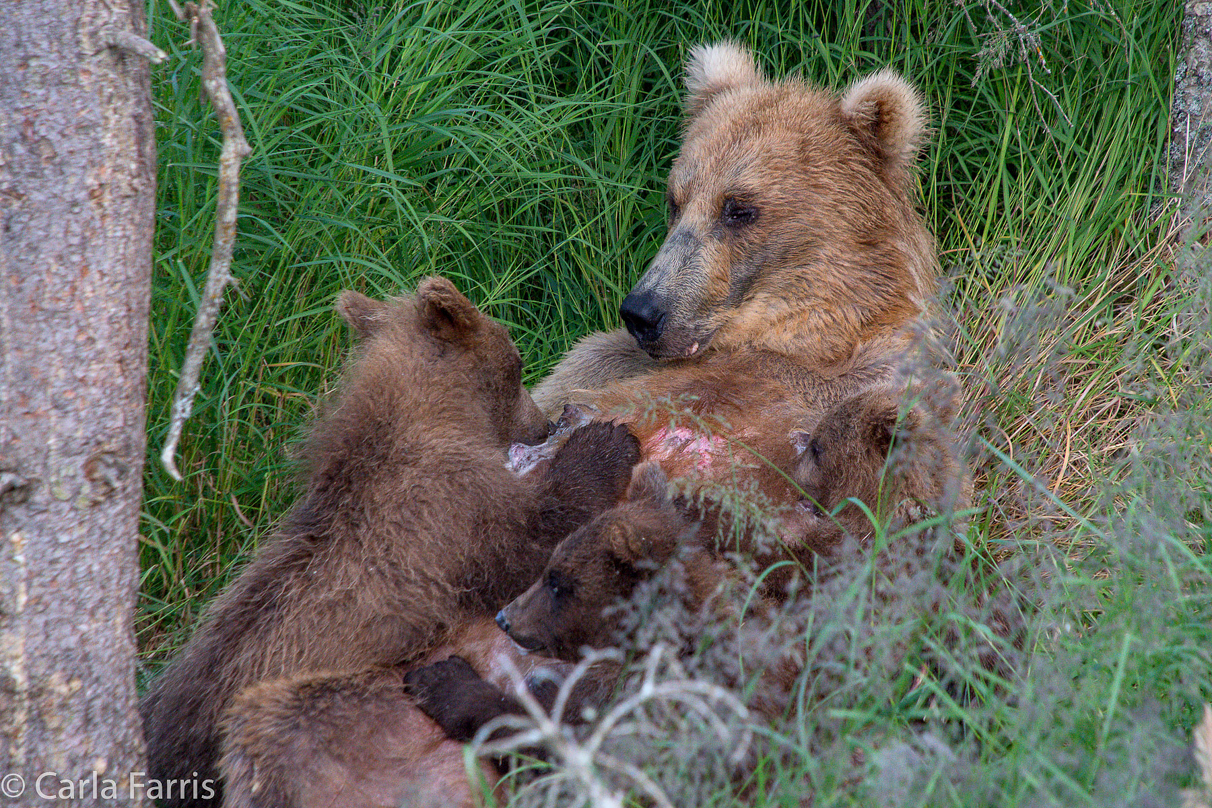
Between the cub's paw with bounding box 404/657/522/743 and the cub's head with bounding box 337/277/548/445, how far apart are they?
32.8 inches

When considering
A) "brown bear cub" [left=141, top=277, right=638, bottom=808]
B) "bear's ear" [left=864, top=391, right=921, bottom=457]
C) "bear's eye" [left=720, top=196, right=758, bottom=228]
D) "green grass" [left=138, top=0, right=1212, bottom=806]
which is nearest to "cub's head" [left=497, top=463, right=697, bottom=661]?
"brown bear cub" [left=141, top=277, right=638, bottom=808]

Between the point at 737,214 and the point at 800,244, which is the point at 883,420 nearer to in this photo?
the point at 800,244

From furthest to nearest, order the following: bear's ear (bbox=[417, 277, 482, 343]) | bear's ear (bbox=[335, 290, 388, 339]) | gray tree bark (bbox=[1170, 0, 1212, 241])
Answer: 1. gray tree bark (bbox=[1170, 0, 1212, 241])
2. bear's ear (bbox=[335, 290, 388, 339])
3. bear's ear (bbox=[417, 277, 482, 343])

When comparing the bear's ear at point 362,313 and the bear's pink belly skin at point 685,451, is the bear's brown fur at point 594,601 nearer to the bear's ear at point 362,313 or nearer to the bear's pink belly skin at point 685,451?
the bear's pink belly skin at point 685,451

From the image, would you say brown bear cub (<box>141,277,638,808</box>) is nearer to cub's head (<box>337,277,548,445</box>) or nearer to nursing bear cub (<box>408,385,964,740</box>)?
cub's head (<box>337,277,548,445</box>)

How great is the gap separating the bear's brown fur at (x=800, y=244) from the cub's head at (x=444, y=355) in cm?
52

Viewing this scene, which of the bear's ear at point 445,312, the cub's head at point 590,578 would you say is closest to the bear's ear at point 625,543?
the cub's head at point 590,578

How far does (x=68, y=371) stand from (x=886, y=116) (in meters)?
2.78

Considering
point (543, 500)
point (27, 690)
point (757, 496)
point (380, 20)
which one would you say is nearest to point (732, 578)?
point (757, 496)

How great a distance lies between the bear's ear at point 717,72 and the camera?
13.4 ft

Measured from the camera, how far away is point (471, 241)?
4367 mm

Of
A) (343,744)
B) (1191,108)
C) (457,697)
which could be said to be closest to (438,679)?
(457,697)

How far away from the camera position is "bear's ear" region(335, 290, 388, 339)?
3492 millimetres

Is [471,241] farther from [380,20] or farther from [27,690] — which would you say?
[27,690]
